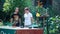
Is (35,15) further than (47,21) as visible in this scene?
Yes

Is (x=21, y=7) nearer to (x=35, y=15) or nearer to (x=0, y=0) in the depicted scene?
(x=35, y=15)

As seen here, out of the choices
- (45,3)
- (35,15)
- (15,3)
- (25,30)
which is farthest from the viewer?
(45,3)

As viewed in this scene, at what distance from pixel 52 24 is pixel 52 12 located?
4185mm

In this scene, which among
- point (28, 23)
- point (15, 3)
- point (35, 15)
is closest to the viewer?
point (28, 23)

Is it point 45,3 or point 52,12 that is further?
point 45,3

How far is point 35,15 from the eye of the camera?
1584 cm

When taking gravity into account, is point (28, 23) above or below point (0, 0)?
below

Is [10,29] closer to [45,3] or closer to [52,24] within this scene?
[52,24]

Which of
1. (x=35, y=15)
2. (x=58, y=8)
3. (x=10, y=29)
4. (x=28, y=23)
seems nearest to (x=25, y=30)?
(x=10, y=29)

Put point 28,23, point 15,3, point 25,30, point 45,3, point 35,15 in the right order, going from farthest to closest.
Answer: point 45,3 < point 15,3 < point 35,15 < point 28,23 < point 25,30

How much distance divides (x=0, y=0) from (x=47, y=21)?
8.08m

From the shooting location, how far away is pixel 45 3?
61.7 feet

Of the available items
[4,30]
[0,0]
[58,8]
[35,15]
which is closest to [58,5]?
[58,8]

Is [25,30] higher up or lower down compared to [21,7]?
lower down
